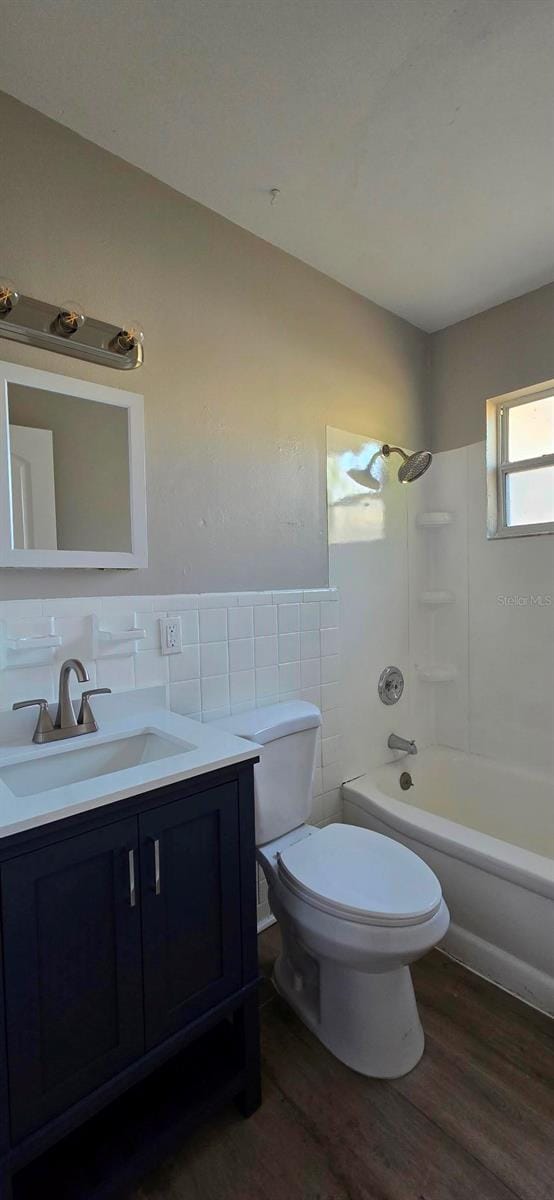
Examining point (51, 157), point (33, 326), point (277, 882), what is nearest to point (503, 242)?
point (51, 157)

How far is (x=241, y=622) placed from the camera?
1748 millimetres

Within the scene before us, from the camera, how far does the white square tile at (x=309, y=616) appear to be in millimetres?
1953

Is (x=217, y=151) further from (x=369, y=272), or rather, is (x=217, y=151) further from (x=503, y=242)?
(x=503, y=242)

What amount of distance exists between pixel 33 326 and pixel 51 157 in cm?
48

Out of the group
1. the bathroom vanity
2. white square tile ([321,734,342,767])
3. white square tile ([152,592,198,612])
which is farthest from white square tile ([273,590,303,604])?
the bathroom vanity

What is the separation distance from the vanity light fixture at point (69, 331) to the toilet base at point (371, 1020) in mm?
1775

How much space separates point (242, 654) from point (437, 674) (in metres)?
1.18

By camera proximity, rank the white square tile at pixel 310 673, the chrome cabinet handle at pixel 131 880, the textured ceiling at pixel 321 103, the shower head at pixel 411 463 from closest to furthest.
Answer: the chrome cabinet handle at pixel 131 880, the textured ceiling at pixel 321 103, the white square tile at pixel 310 673, the shower head at pixel 411 463

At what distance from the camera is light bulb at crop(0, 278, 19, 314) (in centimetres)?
122

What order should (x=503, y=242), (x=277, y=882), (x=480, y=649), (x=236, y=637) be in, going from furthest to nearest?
1. (x=480, y=649)
2. (x=503, y=242)
3. (x=236, y=637)
4. (x=277, y=882)

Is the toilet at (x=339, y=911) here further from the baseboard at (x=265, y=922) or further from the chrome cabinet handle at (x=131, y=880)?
the chrome cabinet handle at (x=131, y=880)

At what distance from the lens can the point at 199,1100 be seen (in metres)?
1.13

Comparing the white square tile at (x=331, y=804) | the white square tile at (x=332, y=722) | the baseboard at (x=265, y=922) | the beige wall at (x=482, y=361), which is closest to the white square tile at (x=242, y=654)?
the white square tile at (x=332, y=722)

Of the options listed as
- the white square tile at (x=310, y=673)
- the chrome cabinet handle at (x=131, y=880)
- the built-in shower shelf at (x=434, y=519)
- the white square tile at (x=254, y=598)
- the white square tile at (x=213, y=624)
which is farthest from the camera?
the built-in shower shelf at (x=434, y=519)
